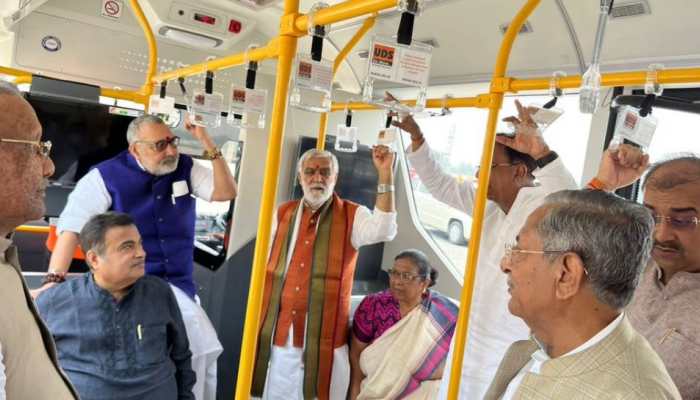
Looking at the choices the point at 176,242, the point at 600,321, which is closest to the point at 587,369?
the point at 600,321

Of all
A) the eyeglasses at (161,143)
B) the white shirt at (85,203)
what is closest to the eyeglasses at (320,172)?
the eyeglasses at (161,143)

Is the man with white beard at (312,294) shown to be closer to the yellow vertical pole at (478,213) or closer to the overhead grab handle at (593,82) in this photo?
the yellow vertical pole at (478,213)

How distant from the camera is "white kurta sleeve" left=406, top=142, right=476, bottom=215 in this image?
2.74m

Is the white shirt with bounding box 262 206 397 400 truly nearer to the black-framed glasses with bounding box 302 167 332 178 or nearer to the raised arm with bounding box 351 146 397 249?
the raised arm with bounding box 351 146 397 249

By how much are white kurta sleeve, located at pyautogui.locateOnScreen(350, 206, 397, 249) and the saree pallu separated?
595 mm

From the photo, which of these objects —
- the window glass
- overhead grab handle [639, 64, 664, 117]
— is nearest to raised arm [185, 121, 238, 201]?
the window glass

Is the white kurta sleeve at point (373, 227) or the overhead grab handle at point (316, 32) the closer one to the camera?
the overhead grab handle at point (316, 32)

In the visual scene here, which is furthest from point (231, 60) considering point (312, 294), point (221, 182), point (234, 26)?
point (234, 26)

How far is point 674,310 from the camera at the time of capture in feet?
4.89

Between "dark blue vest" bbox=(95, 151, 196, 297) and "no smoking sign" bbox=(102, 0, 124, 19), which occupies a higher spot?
"no smoking sign" bbox=(102, 0, 124, 19)

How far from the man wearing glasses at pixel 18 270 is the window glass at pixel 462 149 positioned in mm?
2627

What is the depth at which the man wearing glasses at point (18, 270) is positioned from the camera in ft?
4.09

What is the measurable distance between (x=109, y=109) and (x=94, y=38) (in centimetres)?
76

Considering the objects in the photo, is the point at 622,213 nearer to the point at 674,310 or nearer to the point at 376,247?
the point at 674,310
